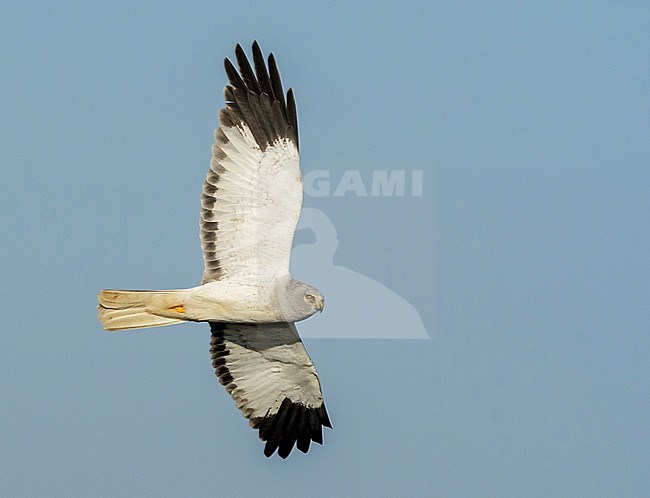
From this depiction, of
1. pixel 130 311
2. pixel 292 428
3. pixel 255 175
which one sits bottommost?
pixel 292 428

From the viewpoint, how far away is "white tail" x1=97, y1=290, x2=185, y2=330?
1473 cm

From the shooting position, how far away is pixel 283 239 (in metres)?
14.5

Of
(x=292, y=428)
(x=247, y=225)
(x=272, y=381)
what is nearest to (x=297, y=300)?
(x=247, y=225)

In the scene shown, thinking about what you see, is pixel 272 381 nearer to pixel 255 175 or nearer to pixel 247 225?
pixel 247 225

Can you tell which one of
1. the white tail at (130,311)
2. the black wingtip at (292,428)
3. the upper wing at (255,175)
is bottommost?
the black wingtip at (292,428)

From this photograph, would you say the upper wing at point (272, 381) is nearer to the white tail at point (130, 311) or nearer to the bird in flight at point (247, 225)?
the bird in flight at point (247, 225)

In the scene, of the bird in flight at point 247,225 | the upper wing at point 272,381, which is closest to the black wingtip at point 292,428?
the upper wing at point 272,381

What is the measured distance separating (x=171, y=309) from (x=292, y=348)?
1776mm

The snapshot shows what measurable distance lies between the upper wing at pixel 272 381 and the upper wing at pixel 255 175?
109 centimetres

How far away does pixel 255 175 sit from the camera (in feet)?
47.5

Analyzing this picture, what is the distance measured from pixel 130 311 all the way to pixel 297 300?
195 cm

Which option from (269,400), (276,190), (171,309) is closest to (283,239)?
(276,190)

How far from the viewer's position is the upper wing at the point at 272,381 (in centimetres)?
1575

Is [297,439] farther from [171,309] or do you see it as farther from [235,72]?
[235,72]
